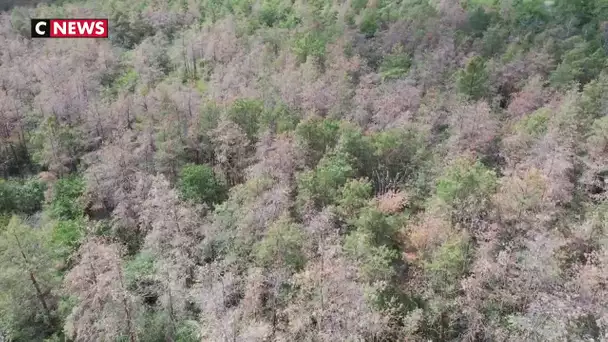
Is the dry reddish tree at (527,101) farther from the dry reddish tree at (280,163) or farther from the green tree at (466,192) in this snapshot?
the dry reddish tree at (280,163)

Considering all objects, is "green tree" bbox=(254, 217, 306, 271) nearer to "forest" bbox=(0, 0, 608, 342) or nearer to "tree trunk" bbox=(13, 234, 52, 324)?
"forest" bbox=(0, 0, 608, 342)

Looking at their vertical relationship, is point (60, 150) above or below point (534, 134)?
below

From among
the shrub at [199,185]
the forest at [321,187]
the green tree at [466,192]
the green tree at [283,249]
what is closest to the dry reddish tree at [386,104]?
the forest at [321,187]

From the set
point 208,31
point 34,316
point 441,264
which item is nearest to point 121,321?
point 34,316

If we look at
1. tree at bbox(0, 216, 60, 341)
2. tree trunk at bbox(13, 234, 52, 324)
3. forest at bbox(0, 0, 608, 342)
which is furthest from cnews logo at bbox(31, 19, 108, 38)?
tree trunk at bbox(13, 234, 52, 324)

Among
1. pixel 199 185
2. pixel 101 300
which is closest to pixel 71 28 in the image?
pixel 199 185

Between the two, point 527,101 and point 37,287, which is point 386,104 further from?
point 37,287

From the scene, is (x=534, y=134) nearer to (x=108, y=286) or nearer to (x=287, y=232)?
(x=287, y=232)
